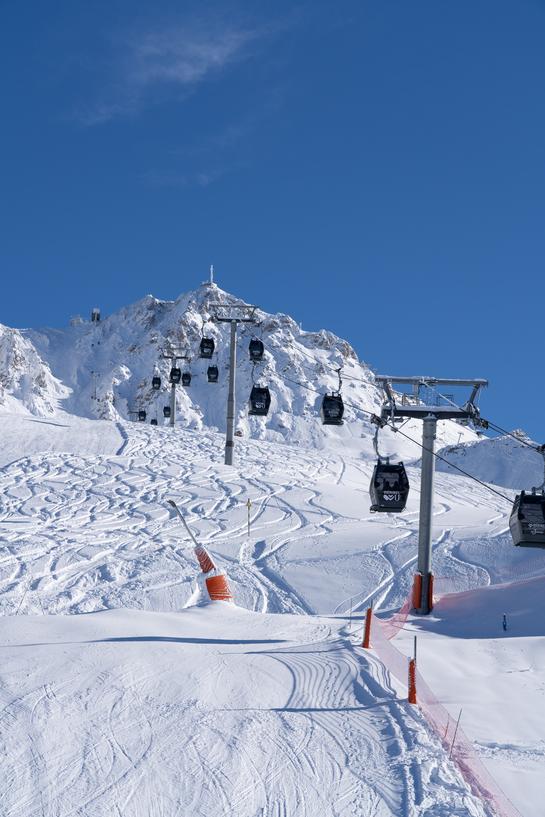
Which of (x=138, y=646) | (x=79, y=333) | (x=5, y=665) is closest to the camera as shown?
(x=5, y=665)

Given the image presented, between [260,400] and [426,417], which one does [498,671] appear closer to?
[426,417]

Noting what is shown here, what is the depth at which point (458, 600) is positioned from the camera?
14891mm

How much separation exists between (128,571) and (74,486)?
31.9 ft

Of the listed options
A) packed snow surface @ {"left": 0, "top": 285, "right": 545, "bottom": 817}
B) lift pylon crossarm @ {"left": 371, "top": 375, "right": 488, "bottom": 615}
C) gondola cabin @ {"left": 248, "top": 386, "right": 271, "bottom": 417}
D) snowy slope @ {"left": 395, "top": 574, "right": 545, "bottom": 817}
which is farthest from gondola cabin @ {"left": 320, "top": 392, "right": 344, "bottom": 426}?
gondola cabin @ {"left": 248, "top": 386, "right": 271, "bottom": 417}

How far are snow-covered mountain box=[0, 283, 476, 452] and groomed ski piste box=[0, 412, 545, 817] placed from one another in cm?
9267

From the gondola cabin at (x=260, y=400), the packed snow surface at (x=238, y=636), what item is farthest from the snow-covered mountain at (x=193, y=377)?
the gondola cabin at (x=260, y=400)

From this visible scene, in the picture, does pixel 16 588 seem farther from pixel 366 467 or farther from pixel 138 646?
pixel 366 467

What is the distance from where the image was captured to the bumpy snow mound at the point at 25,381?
157125 mm

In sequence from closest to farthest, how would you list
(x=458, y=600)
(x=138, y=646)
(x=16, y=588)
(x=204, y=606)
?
(x=138, y=646), (x=204, y=606), (x=458, y=600), (x=16, y=588)

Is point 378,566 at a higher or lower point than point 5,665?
lower

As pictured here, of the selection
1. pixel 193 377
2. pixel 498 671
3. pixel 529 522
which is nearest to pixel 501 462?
pixel 193 377

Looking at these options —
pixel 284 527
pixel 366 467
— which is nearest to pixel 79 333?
pixel 366 467

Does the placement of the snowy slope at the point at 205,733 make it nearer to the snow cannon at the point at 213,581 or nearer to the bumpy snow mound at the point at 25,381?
the snow cannon at the point at 213,581

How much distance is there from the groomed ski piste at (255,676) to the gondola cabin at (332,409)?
340 centimetres
